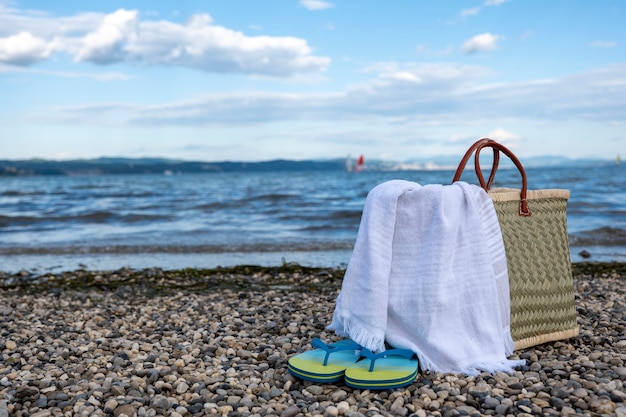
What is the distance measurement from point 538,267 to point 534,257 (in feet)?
0.27

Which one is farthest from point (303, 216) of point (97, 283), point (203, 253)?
point (97, 283)

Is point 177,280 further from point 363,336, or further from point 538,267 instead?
point 538,267

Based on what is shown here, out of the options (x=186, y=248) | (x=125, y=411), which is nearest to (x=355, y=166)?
(x=186, y=248)

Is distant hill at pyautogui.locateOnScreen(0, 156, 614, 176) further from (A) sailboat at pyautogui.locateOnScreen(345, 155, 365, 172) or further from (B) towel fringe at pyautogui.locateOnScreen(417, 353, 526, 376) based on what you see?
(B) towel fringe at pyautogui.locateOnScreen(417, 353, 526, 376)

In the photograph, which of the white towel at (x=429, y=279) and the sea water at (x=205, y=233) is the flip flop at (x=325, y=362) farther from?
the sea water at (x=205, y=233)

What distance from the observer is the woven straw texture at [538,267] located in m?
4.09

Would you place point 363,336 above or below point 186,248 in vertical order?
above

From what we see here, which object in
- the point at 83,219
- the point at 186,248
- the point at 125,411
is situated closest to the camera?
the point at 125,411

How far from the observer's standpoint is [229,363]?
4.05 metres

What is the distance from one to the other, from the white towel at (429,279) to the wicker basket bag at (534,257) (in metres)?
0.22

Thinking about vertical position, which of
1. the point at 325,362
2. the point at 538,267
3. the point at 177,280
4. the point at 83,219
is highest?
the point at 538,267

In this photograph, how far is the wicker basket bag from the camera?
161 inches

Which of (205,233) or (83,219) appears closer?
(205,233)

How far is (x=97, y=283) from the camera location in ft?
25.1
